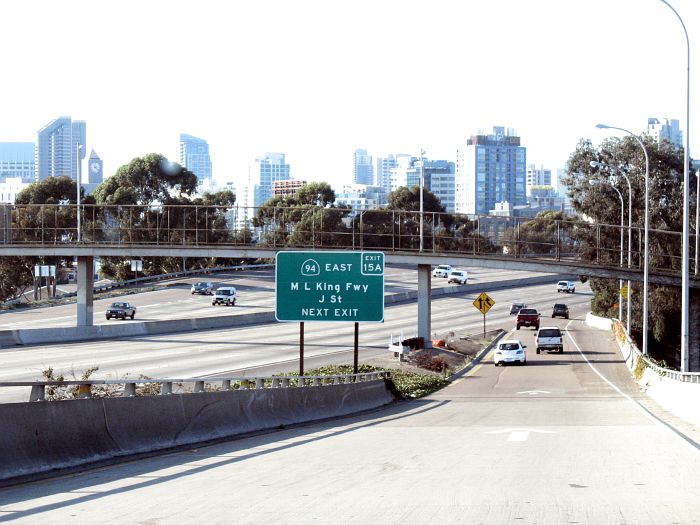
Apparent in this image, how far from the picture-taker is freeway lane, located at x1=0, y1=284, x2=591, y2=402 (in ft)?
151

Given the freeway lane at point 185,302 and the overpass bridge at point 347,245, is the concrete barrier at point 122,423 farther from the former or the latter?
the freeway lane at point 185,302

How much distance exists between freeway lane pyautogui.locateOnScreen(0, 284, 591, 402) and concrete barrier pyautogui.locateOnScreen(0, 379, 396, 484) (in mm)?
12124

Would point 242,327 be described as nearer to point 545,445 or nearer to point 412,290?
point 412,290

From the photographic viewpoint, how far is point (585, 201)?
292ft

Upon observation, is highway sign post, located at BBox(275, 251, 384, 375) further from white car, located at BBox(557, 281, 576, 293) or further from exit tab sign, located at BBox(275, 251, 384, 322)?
white car, located at BBox(557, 281, 576, 293)

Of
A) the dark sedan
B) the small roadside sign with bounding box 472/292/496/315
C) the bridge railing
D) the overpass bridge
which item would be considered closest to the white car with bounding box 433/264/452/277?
the dark sedan

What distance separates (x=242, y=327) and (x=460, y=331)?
16.6 meters

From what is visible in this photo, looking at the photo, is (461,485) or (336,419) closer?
(461,485)

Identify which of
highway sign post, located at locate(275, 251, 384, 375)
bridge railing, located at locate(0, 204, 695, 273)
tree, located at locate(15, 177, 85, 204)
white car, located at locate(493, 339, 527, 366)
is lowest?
white car, located at locate(493, 339, 527, 366)

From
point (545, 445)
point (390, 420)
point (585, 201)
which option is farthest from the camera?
point (585, 201)

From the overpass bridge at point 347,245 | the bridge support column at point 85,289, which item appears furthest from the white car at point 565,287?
the bridge support column at point 85,289

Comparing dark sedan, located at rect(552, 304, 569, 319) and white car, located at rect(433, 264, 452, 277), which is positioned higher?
white car, located at rect(433, 264, 452, 277)

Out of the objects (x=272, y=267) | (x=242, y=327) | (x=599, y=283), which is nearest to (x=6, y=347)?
(x=242, y=327)

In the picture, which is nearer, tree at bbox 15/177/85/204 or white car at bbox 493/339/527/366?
white car at bbox 493/339/527/366
